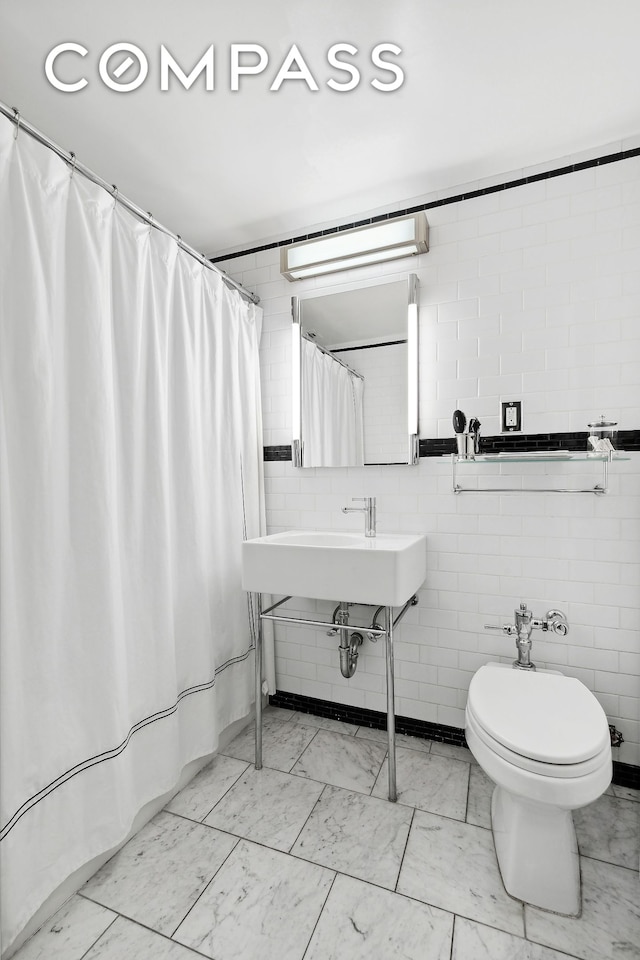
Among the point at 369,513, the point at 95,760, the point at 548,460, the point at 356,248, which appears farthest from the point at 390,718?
the point at 356,248

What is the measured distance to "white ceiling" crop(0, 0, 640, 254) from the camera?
1.26 meters

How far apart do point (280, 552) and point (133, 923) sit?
1146 millimetres

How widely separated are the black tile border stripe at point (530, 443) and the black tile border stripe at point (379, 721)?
1.25m

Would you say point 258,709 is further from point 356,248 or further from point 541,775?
point 356,248

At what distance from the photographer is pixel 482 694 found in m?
1.51

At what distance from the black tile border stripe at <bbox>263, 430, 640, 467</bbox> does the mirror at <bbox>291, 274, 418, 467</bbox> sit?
10 centimetres

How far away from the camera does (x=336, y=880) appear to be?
1378 millimetres

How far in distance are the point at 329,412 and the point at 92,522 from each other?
4.06 ft

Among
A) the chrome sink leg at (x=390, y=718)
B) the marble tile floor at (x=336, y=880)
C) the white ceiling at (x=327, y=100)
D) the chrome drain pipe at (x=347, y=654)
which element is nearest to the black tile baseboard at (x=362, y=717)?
→ the marble tile floor at (x=336, y=880)

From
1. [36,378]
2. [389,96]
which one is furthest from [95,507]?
[389,96]

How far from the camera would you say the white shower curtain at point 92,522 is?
118 centimetres

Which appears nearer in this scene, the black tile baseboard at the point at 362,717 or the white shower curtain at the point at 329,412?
the black tile baseboard at the point at 362,717

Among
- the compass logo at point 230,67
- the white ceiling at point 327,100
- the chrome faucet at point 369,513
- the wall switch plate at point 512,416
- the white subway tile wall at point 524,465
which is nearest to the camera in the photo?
the white ceiling at point 327,100

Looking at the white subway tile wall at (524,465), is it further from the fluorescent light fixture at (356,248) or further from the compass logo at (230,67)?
the compass logo at (230,67)
